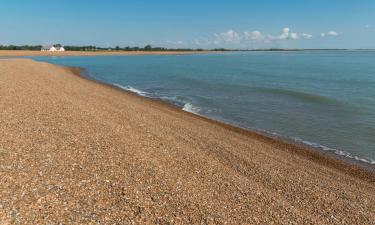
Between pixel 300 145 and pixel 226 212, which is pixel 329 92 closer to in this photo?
pixel 300 145

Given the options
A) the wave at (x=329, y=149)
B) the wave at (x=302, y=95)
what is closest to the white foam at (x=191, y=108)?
the wave at (x=329, y=149)

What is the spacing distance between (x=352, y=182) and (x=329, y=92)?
22.8m

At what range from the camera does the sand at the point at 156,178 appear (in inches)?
254

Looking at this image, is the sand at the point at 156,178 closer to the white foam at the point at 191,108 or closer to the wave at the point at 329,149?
the wave at the point at 329,149

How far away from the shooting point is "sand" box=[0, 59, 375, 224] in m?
6.44

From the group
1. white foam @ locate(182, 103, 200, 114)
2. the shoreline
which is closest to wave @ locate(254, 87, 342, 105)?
white foam @ locate(182, 103, 200, 114)

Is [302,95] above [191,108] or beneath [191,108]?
above

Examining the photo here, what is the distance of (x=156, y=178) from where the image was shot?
26.8 ft

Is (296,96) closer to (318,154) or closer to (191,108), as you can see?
(191,108)

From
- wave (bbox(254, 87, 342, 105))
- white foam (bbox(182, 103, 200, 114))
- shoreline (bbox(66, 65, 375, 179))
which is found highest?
wave (bbox(254, 87, 342, 105))

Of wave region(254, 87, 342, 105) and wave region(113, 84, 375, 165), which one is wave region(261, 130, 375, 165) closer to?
wave region(113, 84, 375, 165)

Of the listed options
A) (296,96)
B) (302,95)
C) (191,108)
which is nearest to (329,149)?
(191,108)

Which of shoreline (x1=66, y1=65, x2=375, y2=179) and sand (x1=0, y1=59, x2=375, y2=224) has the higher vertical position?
sand (x1=0, y1=59, x2=375, y2=224)

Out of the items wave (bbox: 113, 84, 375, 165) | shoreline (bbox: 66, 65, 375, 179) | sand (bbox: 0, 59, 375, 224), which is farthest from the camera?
wave (bbox: 113, 84, 375, 165)
